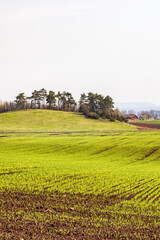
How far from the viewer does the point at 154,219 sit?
1590cm

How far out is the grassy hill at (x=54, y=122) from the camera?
121 m

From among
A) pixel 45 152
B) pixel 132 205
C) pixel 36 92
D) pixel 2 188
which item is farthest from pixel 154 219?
pixel 36 92

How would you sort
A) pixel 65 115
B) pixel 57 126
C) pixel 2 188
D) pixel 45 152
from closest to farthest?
pixel 2 188 → pixel 45 152 → pixel 57 126 → pixel 65 115

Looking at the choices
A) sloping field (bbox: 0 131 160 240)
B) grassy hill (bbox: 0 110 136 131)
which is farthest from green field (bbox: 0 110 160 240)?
grassy hill (bbox: 0 110 136 131)

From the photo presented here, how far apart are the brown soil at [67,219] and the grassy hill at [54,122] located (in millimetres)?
96172

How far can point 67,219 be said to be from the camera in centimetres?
1539

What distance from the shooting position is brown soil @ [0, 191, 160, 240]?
529 inches

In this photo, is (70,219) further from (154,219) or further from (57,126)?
(57,126)

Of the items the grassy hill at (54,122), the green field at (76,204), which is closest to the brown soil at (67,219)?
the green field at (76,204)

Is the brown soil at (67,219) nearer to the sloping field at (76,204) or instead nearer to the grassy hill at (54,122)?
the sloping field at (76,204)

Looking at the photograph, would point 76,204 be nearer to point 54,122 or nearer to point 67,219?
point 67,219

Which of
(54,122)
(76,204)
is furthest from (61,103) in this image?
(76,204)

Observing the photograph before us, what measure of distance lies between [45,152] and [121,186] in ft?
96.8

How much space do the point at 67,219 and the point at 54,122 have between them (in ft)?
390
